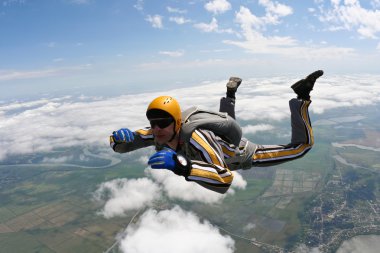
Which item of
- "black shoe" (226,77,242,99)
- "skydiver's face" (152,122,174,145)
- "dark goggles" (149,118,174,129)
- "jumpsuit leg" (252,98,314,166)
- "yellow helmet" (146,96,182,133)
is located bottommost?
"jumpsuit leg" (252,98,314,166)

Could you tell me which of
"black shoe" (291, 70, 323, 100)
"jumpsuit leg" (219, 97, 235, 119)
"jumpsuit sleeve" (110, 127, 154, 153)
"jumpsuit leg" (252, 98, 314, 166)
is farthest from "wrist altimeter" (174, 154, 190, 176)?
"black shoe" (291, 70, 323, 100)

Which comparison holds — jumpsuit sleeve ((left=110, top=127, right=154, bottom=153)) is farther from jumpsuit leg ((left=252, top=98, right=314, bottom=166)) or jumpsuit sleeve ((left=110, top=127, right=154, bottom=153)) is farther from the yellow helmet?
jumpsuit leg ((left=252, top=98, right=314, bottom=166))

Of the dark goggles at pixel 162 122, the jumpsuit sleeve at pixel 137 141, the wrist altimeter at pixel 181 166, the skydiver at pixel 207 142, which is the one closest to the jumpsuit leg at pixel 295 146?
the skydiver at pixel 207 142

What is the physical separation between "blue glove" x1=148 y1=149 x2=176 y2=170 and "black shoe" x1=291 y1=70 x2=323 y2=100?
2.96m

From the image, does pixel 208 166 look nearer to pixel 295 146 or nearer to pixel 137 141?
pixel 137 141

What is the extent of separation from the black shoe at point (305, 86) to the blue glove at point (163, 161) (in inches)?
116

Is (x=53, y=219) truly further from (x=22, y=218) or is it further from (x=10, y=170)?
(x=10, y=170)

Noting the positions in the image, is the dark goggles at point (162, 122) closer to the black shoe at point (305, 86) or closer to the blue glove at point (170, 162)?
the blue glove at point (170, 162)

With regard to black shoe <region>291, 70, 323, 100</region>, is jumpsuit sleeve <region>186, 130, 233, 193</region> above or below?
below

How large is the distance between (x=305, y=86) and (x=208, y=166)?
2637 millimetres

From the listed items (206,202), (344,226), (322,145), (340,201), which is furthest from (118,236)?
(322,145)

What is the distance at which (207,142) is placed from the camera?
3209 millimetres

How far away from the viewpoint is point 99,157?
A: 143750 mm

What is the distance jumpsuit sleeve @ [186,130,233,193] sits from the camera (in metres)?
2.72
